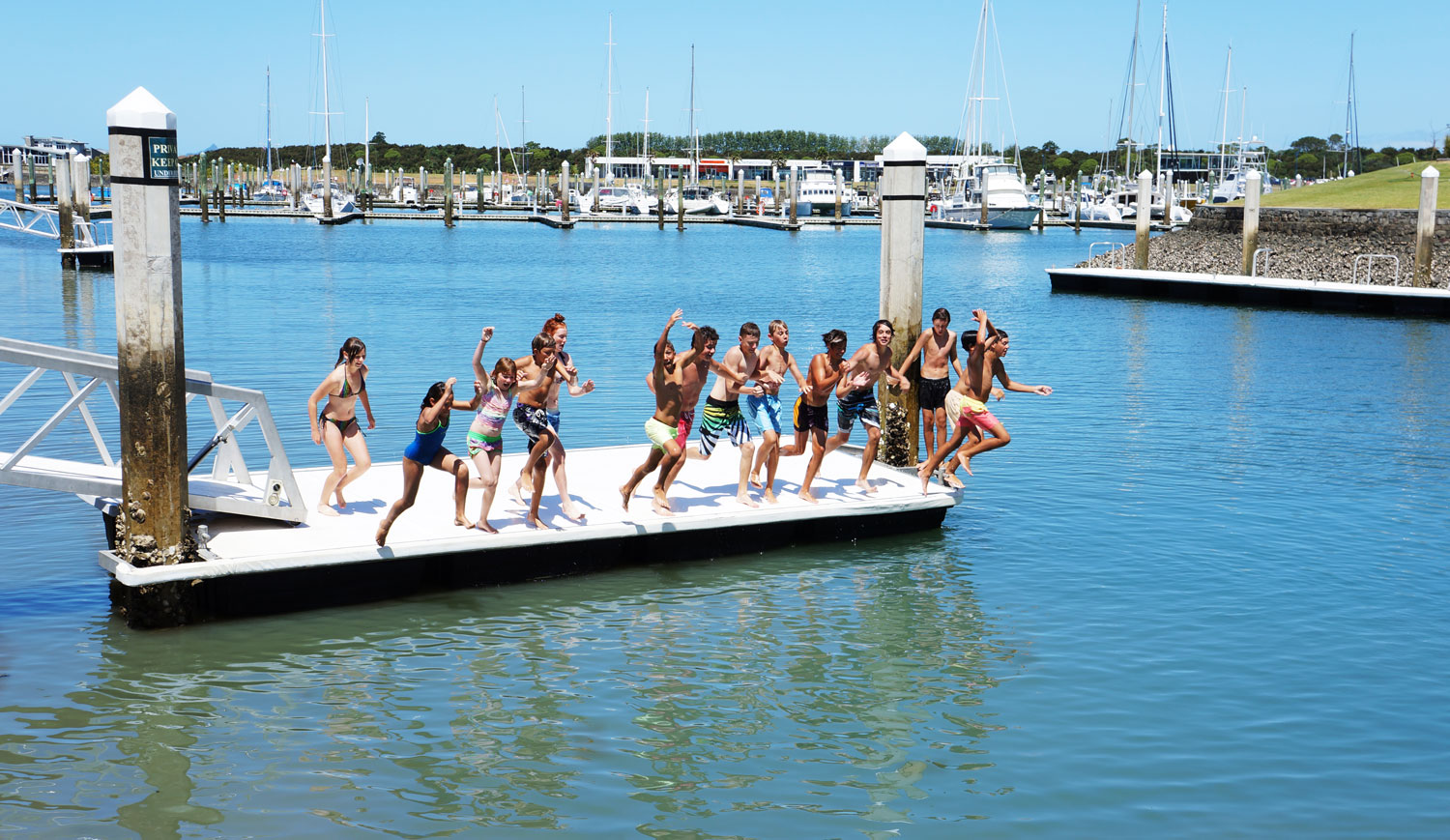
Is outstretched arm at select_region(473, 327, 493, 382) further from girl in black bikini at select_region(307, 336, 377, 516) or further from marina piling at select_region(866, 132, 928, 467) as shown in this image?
marina piling at select_region(866, 132, 928, 467)

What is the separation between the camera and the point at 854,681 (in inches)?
365

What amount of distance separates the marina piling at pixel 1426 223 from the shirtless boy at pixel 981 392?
2839cm

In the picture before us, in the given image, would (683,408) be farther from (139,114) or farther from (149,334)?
(139,114)

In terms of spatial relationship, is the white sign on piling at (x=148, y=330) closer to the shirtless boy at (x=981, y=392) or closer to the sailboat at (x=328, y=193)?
the shirtless boy at (x=981, y=392)

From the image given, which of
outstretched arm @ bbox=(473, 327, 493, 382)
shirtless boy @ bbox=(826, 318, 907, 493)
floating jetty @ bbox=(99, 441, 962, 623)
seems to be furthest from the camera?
shirtless boy @ bbox=(826, 318, 907, 493)

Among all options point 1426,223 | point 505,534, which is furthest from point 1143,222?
point 505,534

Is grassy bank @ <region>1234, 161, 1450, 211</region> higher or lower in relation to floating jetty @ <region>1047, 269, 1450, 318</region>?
higher

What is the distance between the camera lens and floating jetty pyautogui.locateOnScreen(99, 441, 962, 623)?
9.59m

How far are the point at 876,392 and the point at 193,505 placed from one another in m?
7.40

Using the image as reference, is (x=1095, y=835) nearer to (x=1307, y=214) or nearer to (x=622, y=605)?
(x=622, y=605)

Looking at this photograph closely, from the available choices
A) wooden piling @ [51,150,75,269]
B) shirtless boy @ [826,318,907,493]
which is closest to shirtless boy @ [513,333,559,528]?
shirtless boy @ [826,318,907,493]

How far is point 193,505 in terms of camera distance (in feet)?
32.1

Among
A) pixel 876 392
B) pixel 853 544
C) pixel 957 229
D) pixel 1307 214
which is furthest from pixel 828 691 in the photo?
pixel 957 229

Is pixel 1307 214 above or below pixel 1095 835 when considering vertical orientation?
above
